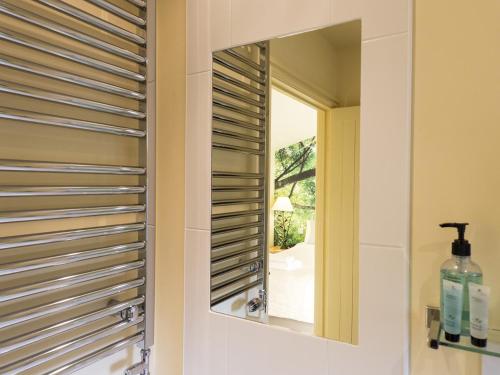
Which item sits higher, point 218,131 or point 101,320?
point 218,131

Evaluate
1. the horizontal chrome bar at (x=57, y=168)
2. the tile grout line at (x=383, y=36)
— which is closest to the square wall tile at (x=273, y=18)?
the tile grout line at (x=383, y=36)

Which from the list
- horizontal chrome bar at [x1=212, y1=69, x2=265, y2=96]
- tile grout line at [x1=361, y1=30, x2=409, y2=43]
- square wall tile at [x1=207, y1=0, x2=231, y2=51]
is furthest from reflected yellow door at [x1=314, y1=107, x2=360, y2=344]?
square wall tile at [x1=207, y1=0, x2=231, y2=51]

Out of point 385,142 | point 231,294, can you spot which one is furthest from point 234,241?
point 385,142

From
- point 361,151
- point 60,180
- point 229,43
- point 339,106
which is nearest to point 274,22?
point 229,43

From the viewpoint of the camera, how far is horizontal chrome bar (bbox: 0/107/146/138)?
659mm

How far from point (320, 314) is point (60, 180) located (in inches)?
26.5

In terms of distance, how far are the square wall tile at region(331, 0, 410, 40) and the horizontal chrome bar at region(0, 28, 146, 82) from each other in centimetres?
52

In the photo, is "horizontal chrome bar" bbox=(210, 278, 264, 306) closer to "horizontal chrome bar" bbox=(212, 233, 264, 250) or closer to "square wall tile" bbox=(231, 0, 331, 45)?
"horizontal chrome bar" bbox=(212, 233, 264, 250)

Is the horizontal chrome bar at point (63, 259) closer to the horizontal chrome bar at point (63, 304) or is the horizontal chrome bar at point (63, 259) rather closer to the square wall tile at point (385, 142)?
the horizontal chrome bar at point (63, 304)

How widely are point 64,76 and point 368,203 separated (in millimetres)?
712

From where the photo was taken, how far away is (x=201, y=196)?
93 cm

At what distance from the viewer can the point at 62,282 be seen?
74 centimetres

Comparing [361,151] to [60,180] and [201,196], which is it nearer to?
[201,196]

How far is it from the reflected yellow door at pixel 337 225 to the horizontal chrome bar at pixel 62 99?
1.61 feet
